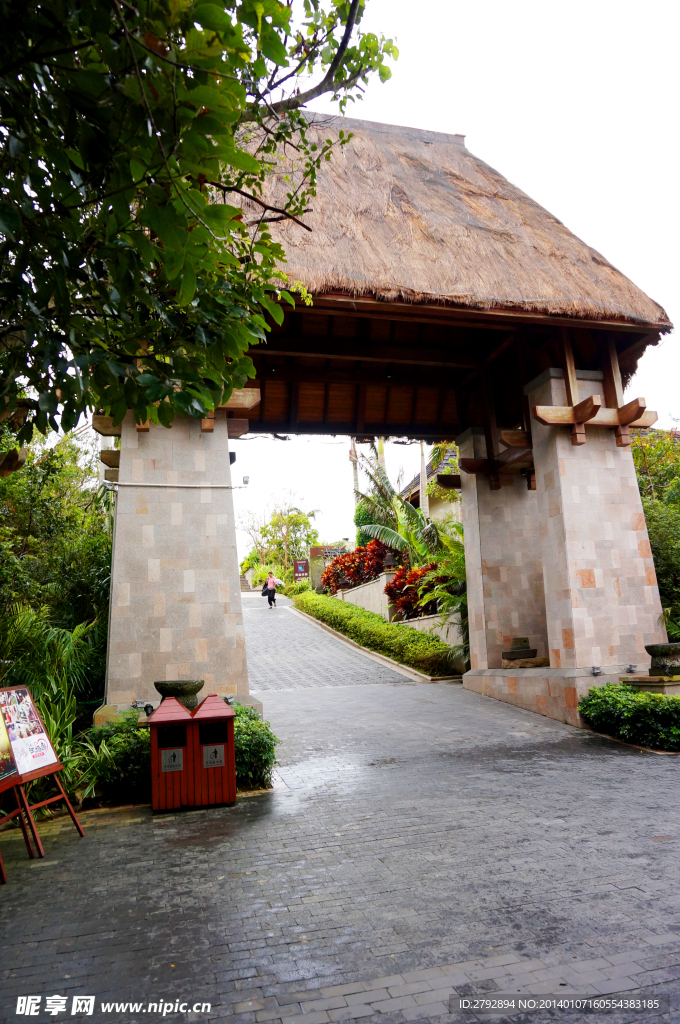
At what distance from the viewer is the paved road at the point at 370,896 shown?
9.36ft

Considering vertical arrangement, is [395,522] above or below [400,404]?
below

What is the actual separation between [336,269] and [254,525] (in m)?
35.8

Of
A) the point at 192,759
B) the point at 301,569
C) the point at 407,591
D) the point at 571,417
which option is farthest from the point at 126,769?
the point at 301,569

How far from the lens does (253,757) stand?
6180mm

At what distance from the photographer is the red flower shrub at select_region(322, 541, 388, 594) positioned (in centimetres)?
2269

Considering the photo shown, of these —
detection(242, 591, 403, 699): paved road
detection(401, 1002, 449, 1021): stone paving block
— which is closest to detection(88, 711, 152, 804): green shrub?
detection(401, 1002, 449, 1021): stone paving block

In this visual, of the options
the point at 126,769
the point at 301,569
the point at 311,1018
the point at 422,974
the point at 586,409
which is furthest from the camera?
the point at 301,569

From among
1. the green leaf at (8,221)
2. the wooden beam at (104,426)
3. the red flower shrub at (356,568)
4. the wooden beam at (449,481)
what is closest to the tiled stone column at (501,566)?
the wooden beam at (449,481)

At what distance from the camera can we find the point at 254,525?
43281mm

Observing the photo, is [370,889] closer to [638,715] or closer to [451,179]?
[638,715]

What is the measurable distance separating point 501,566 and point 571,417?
3.34 metres

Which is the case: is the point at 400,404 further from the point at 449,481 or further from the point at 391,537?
the point at 391,537

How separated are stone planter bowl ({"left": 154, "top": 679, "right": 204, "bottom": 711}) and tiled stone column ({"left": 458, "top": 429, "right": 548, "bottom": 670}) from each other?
630 cm

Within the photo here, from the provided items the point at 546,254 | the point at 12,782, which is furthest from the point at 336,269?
the point at 12,782
